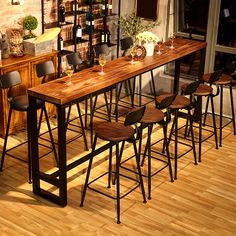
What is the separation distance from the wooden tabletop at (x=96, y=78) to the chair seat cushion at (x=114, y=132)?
345 millimetres

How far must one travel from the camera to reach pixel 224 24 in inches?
267

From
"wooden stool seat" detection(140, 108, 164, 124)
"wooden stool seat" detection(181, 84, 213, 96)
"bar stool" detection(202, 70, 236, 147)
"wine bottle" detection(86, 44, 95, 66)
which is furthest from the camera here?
"wine bottle" detection(86, 44, 95, 66)

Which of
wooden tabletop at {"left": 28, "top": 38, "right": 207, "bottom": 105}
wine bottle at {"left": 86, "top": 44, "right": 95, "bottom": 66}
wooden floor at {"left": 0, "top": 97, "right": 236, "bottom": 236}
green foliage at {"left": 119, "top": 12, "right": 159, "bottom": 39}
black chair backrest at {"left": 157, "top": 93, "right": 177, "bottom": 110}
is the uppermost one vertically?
green foliage at {"left": 119, "top": 12, "right": 159, "bottom": 39}

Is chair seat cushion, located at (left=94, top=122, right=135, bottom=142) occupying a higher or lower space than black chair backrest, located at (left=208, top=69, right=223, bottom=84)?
lower

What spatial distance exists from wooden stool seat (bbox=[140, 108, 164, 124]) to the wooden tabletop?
42cm

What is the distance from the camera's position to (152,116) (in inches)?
184

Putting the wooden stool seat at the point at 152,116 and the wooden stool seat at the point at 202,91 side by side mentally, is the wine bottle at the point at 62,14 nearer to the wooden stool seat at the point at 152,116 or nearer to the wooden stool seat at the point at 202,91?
the wooden stool seat at the point at 202,91

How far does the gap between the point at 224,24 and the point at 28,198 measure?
369 centimetres

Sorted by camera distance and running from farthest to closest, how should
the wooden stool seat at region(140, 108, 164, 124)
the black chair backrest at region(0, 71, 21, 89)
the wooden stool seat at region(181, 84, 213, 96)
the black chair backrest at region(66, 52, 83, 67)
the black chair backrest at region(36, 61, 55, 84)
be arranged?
the black chair backrest at region(66, 52, 83, 67) < the wooden stool seat at region(181, 84, 213, 96) < the black chair backrest at region(36, 61, 55, 84) < the black chair backrest at region(0, 71, 21, 89) < the wooden stool seat at region(140, 108, 164, 124)

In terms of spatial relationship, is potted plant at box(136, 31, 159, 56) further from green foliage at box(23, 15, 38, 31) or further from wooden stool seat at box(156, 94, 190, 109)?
green foliage at box(23, 15, 38, 31)

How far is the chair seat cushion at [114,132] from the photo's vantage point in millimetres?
4270

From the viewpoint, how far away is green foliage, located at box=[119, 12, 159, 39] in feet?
23.4

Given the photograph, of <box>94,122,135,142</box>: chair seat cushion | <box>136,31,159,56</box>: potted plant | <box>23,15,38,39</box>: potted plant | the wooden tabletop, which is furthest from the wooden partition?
<box>94,122,135,142</box>: chair seat cushion

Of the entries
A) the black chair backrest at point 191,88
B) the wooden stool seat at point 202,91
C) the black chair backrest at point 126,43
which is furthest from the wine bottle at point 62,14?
the black chair backrest at point 191,88
